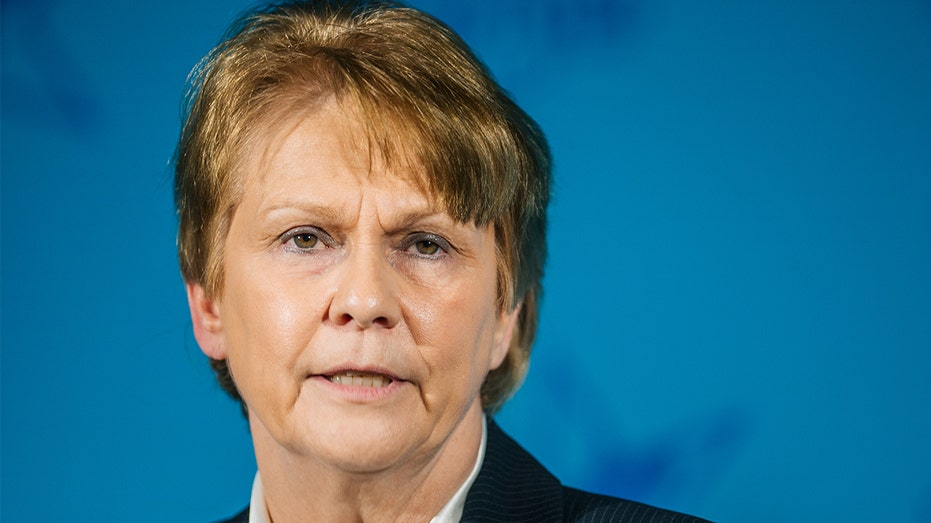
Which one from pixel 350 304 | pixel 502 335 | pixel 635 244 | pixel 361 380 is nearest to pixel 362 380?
pixel 361 380

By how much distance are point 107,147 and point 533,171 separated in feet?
4.29

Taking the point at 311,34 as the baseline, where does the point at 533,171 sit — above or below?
below

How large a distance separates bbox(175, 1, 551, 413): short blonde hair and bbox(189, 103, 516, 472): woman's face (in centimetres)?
5

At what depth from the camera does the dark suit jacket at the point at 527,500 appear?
1.92 m

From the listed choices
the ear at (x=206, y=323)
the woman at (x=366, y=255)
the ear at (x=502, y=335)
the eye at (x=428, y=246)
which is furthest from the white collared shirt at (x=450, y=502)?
the eye at (x=428, y=246)

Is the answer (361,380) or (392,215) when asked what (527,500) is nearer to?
(361,380)

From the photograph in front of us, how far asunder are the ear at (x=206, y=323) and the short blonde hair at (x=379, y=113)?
0.09 ft

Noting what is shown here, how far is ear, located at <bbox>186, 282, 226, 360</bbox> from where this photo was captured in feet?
6.67

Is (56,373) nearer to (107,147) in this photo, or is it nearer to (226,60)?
(107,147)

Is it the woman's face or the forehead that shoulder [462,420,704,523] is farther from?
the forehead

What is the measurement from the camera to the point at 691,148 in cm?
268

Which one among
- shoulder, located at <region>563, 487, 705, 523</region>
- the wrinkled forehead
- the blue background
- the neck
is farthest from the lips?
the blue background

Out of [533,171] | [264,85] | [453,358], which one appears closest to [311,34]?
[264,85]

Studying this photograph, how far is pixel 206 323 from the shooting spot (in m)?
2.04
